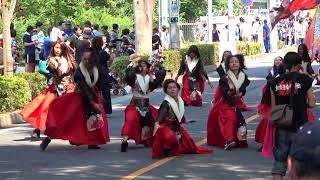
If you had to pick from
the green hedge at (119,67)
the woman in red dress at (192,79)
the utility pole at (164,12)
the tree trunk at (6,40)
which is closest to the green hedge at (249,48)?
the utility pole at (164,12)

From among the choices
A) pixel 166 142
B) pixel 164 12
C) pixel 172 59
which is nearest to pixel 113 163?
pixel 166 142

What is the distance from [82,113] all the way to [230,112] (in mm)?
2121

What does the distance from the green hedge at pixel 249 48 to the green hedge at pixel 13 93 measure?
1890cm

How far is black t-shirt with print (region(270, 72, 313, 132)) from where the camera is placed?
6.98m

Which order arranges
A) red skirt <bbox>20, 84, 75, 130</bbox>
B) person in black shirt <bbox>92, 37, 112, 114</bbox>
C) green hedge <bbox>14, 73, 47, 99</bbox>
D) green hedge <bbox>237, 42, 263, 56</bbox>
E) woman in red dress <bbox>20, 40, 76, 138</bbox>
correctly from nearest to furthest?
person in black shirt <bbox>92, 37, 112, 114</bbox>
woman in red dress <bbox>20, 40, 76, 138</bbox>
red skirt <bbox>20, 84, 75, 130</bbox>
green hedge <bbox>14, 73, 47, 99</bbox>
green hedge <bbox>237, 42, 263, 56</bbox>

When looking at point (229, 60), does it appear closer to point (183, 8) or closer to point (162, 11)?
point (162, 11)

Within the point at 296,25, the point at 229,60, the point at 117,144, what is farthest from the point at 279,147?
the point at 296,25

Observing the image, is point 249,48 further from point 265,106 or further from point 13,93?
point 265,106

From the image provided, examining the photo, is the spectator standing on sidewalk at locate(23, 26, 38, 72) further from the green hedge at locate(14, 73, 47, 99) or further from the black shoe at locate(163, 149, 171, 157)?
the black shoe at locate(163, 149, 171, 157)

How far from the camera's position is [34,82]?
650 inches

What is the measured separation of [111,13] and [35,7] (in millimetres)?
8663

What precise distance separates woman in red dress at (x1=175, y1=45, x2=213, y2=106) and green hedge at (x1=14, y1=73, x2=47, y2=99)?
313cm

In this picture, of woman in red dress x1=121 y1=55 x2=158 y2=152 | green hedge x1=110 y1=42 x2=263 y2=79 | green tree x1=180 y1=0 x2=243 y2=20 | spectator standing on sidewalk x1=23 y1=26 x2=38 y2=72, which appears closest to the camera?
woman in red dress x1=121 y1=55 x2=158 y2=152

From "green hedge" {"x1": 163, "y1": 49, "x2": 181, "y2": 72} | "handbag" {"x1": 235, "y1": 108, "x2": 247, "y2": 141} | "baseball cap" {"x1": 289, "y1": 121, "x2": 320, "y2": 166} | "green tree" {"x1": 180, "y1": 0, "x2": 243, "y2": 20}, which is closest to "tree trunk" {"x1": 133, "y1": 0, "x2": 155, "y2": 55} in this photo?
"green hedge" {"x1": 163, "y1": 49, "x2": 181, "y2": 72}
